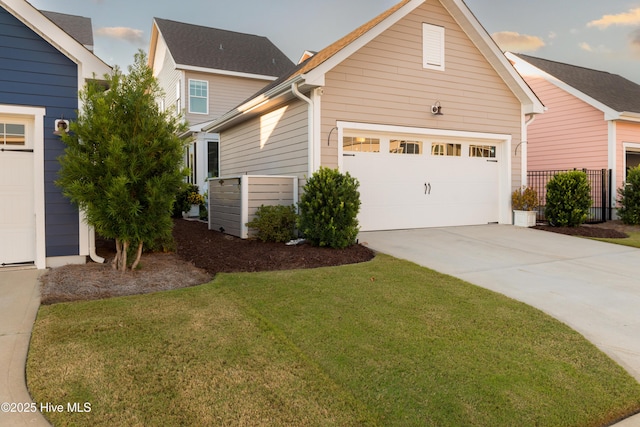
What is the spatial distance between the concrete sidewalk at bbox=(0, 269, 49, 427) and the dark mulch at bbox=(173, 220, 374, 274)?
2.21m

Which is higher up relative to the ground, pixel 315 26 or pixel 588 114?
pixel 315 26

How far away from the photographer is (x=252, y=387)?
9.42 ft

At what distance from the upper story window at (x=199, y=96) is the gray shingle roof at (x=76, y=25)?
4388 millimetres

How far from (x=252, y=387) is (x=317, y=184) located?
5.24 metres

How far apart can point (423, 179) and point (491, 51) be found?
11.9 feet

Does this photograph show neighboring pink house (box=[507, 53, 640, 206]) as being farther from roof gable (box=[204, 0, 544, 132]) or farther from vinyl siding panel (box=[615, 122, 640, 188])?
roof gable (box=[204, 0, 544, 132])

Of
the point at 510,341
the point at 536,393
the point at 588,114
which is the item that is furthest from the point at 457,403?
the point at 588,114

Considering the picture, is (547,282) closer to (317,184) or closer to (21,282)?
(317,184)

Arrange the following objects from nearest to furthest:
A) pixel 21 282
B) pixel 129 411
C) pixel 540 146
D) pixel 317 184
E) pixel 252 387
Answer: pixel 129 411 → pixel 252 387 → pixel 21 282 → pixel 317 184 → pixel 540 146

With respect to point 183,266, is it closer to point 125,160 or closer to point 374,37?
point 125,160

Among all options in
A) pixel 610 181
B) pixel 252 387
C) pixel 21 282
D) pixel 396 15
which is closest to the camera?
pixel 252 387

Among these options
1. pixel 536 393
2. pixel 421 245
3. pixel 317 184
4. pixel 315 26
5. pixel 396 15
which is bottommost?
pixel 536 393

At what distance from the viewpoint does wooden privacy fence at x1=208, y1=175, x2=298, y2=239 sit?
8922 mm

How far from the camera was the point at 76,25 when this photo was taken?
62.3 ft
